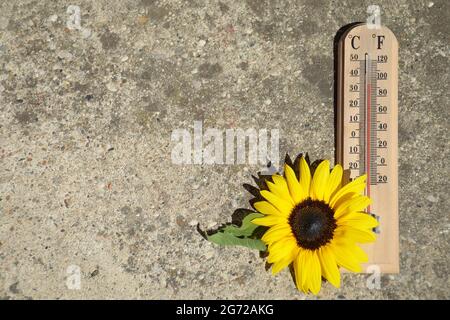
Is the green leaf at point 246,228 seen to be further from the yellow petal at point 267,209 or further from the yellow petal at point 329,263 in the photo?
the yellow petal at point 329,263

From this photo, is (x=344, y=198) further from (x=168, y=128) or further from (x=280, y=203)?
(x=168, y=128)

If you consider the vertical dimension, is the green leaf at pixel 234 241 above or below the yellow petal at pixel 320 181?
below

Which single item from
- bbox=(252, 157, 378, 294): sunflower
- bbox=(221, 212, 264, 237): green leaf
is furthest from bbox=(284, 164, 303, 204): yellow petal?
bbox=(221, 212, 264, 237): green leaf

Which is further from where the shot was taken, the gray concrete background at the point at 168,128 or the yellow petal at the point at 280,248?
the gray concrete background at the point at 168,128

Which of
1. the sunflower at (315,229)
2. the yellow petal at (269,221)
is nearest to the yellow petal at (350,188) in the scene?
the sunflower at (315,229)

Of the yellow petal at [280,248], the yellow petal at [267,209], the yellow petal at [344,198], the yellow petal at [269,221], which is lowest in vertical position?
the yellow petal at [280,248]
